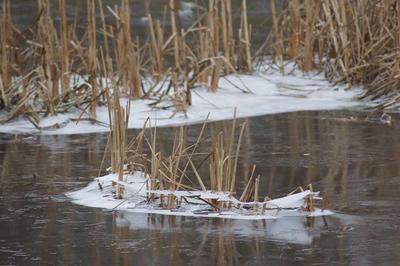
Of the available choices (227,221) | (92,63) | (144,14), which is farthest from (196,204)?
(144,14)

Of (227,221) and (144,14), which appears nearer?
(227,221)

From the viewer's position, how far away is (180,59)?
34.2 ft

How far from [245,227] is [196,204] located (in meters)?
0.54

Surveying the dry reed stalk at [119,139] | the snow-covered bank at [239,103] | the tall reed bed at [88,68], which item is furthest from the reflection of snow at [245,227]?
the tall reed bed at [88,68]

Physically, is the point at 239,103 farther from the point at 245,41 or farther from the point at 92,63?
the point at 92,63

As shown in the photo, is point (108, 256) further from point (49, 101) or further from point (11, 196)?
point (49, 101)

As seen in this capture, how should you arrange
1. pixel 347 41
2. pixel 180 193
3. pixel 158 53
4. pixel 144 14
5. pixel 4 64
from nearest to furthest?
pixel 180 193, pixel 4 64, pixel 158 53, pixel 347 41, pixel 144 14

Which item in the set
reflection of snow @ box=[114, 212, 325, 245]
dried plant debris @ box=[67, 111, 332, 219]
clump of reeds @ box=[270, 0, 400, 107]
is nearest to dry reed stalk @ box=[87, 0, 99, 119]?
clump of reeds @ box=[270, 0, 400, 107]

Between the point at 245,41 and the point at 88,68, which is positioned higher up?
the point at 245,41

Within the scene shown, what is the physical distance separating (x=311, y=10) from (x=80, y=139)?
3771mm

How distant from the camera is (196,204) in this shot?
19.0 feet

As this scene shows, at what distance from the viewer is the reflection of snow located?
Result: 16.8 feet

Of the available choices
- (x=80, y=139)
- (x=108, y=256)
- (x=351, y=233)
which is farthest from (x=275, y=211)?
(x=80, y=139)

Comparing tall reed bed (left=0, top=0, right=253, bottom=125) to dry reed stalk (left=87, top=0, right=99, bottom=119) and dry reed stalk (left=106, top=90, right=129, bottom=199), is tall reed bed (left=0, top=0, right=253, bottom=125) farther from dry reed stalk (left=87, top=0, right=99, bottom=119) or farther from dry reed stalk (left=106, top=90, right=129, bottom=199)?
dry reed stalk (left=106, top=90, right=129, bottom=199)
